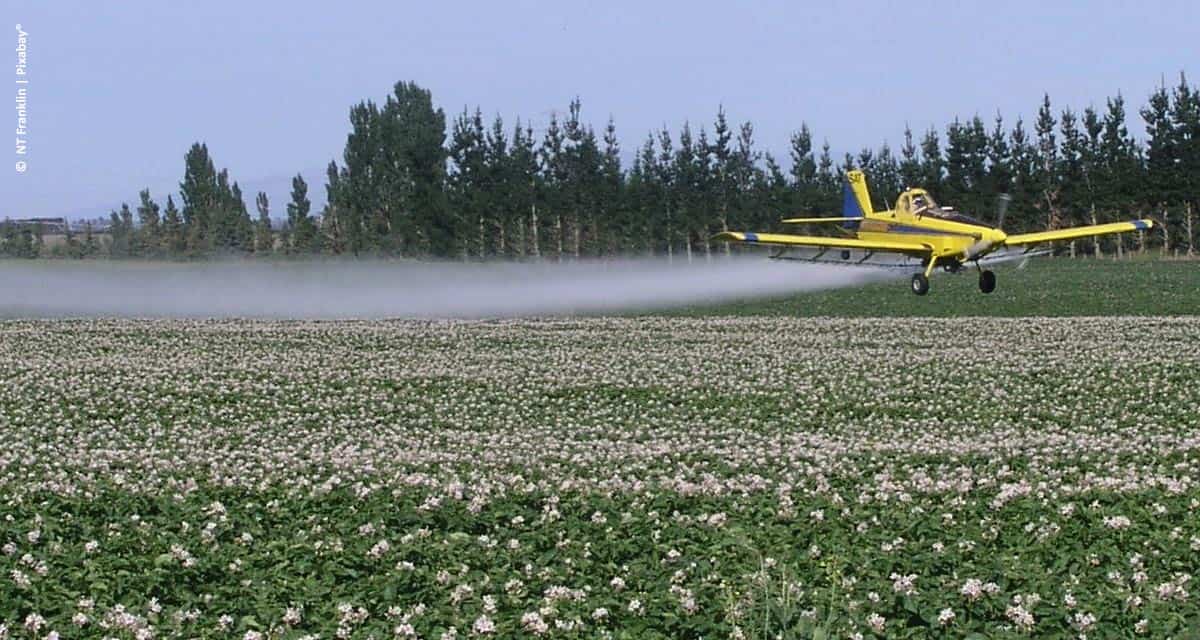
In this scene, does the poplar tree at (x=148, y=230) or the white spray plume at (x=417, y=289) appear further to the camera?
the poplar tree at (x=148, y=230)

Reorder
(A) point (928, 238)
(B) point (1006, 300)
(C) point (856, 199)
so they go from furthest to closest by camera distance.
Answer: (B) point (1006, 300) < (C) point (856, 199) < (A) point (928, 238)

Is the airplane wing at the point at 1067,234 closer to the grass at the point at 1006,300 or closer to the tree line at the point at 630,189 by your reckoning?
the grass at the point at 1006,300

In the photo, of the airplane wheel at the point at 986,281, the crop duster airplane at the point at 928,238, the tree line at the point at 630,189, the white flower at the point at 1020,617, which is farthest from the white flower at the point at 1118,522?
the tree line at the point at 630,189

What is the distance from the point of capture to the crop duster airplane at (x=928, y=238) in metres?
44.6

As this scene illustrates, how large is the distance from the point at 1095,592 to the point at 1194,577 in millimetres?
1130

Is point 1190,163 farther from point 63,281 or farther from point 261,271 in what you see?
point 63,281

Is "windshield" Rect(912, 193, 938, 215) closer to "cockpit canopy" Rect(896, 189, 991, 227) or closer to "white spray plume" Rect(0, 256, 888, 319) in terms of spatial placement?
"cockpit canopy" Rect(896, 189, 991, 227)

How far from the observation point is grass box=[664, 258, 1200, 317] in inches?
2079

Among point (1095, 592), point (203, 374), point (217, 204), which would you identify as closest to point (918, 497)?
point (1095, 592)

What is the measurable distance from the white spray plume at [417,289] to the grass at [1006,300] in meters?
1.20

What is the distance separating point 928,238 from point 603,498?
33.0m

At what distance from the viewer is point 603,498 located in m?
15.2

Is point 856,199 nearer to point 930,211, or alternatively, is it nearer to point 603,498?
point 930,211

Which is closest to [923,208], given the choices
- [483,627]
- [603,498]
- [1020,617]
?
[603,498]
